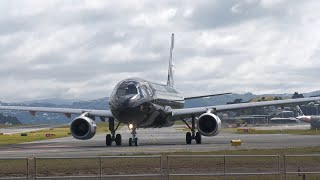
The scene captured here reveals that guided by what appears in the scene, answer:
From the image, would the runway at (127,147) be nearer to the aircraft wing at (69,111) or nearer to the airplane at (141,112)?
the airplane at (141,112)

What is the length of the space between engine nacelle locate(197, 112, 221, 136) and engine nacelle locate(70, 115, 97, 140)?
7.86 m

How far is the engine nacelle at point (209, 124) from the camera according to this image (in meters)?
46.9

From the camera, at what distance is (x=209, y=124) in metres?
47.5

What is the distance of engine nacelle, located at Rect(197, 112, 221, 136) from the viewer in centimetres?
4694

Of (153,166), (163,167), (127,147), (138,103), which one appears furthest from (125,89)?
(163,167)

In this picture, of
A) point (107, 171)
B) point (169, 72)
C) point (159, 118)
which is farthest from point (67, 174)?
point (169, 72)

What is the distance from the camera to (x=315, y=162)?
3145cm

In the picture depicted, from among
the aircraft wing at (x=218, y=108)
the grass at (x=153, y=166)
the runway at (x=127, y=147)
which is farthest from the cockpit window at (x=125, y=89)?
the grass at (x=153, y=166)

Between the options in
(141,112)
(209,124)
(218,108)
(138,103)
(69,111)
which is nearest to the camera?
(138,103)

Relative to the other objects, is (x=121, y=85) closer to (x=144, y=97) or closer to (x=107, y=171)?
(x=144, y=97)

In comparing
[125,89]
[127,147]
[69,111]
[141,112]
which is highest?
[125,89]

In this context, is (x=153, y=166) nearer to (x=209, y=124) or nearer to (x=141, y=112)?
(x=141, y=112)

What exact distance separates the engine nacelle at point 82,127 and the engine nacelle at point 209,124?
7863 millimetres

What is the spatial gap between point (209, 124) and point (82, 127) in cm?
942
